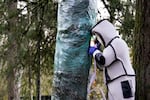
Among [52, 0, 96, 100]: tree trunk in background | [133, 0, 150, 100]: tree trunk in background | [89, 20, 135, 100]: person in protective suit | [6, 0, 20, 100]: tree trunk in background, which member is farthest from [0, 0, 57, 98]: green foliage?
[133, 0, 150, 100]: tree trunk in background

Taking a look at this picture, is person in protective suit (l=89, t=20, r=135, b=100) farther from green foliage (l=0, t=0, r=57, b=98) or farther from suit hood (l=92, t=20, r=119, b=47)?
green foliage (l=0, t=0, r=57, b=98)

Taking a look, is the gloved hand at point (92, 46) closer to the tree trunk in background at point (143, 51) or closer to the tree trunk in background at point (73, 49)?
the tree trunk in background at point (73, 49)

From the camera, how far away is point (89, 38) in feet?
9.68

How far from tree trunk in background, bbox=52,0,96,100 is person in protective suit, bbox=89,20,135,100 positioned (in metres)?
0.10

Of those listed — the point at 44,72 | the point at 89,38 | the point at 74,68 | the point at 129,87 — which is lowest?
the point at 44,72

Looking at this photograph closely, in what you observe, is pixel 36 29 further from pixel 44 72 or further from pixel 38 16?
pixel 44 72

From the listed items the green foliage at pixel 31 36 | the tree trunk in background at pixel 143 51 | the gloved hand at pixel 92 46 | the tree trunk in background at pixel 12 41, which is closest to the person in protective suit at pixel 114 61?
the gloved hand at pixel 92 46

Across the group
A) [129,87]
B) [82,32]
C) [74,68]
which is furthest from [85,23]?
[129,87]

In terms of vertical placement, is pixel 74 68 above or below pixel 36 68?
above

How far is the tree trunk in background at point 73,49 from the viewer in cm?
286

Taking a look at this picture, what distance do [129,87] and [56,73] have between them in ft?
2.13

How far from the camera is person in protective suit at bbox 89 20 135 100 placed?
9.99ft

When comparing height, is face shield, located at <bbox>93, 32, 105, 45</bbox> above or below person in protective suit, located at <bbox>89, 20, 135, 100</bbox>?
above

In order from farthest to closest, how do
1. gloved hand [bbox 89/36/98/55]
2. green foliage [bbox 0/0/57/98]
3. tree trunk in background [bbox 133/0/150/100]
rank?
green foliage [bbox 0/0/57/98] < gloved hand [bbox 89/36/98/55] < tree trunk in background [bbox 133/0/150/100]
